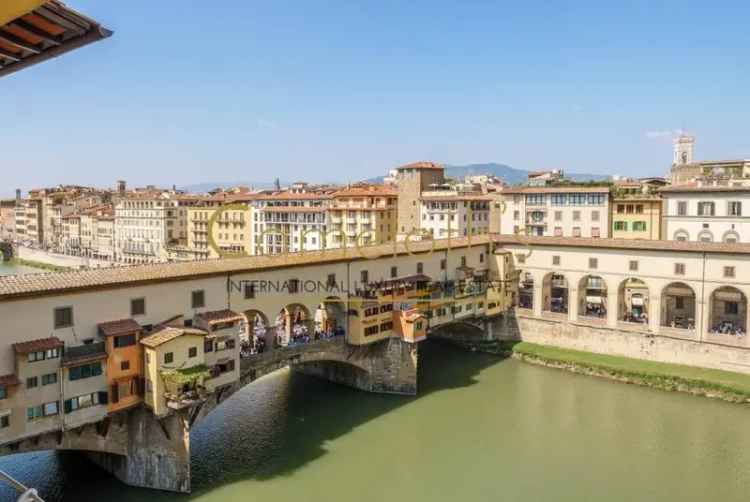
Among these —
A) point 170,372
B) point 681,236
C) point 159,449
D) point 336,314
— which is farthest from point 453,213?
point 159,449

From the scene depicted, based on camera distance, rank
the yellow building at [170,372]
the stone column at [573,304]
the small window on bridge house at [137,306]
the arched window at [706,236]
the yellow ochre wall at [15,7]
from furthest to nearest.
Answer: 1. the arched window at [706,236]
2. the stone column at [573,304]
3. the small window on bridge house at [137,306]
4. the yellow building at [170,372]
5. the yellow ochre wall at [15,7]

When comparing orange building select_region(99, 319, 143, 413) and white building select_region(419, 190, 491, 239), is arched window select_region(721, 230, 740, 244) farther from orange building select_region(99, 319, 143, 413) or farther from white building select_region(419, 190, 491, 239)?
orange building select_region(99, 319, 143, 413)

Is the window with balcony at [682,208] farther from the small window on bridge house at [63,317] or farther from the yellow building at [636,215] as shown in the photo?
the small window on bridge house at [63,317]

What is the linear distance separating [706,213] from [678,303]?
24.0 feet

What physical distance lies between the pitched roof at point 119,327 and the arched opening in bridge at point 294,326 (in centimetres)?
826

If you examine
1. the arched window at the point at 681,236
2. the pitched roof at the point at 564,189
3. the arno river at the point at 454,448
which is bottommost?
the arno river at the point at 454,448

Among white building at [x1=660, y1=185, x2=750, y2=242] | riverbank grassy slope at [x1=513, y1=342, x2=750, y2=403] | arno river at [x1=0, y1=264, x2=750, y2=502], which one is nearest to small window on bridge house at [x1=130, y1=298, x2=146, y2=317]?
arno river at [x1=0, y1=264, x2=750, y2=502]

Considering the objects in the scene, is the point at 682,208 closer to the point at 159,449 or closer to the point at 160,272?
the point at 160,272

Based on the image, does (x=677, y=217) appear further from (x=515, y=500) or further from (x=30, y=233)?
(x=30, y=233)

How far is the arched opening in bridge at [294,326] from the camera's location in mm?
31497

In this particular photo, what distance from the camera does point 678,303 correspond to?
47.0 m

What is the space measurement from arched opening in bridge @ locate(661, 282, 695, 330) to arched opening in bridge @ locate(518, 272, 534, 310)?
33.3ft

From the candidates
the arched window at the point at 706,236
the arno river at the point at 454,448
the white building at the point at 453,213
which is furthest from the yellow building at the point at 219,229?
the arched window at the point at 706,236

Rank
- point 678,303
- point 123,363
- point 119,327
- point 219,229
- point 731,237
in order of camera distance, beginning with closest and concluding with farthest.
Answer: point 123,363
point 119,327
point 731,237
point 678,303
point 219,229
